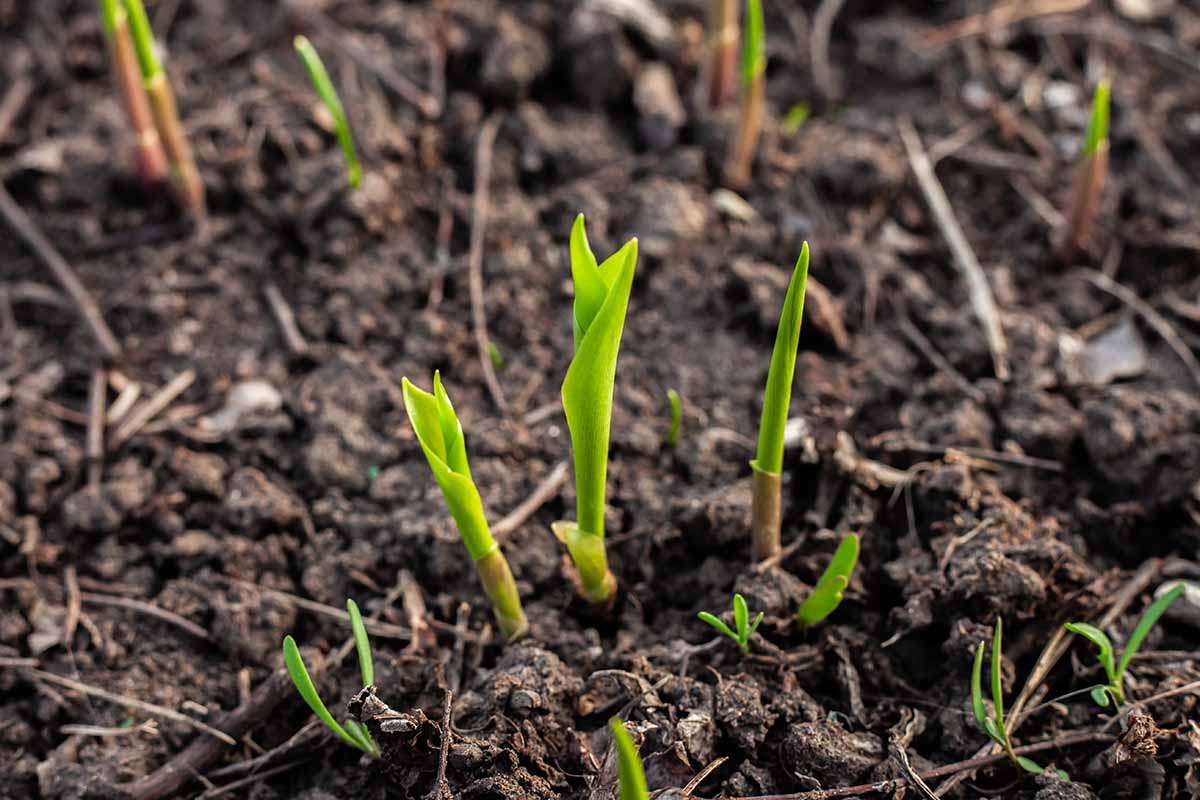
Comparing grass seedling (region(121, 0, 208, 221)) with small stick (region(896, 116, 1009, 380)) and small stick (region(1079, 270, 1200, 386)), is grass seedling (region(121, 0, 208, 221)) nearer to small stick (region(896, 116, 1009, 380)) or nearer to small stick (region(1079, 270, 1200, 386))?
small stick (region(896, 116, 1009, 380))

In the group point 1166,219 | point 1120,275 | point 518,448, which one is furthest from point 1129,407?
point 518,448

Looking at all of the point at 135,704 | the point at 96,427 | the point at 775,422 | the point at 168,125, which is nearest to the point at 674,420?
the point at 775,422

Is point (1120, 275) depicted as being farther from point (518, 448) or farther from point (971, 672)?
point (518, 448)

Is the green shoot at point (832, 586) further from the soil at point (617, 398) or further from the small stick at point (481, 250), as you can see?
the small stick at point (481, 250)

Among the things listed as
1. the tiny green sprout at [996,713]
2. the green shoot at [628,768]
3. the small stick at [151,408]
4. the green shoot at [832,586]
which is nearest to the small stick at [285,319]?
the small stick at [151,408]

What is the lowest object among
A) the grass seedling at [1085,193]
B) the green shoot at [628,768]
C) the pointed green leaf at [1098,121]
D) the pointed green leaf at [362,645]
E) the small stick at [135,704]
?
the small stick at [135,704]

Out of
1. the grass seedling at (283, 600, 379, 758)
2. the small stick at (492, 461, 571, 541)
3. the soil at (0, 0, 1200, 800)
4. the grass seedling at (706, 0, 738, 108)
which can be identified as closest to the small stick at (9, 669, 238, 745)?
the soil at (0, 0, 1200, 800)

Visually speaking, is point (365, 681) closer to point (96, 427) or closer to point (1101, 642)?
point (96, 427)
